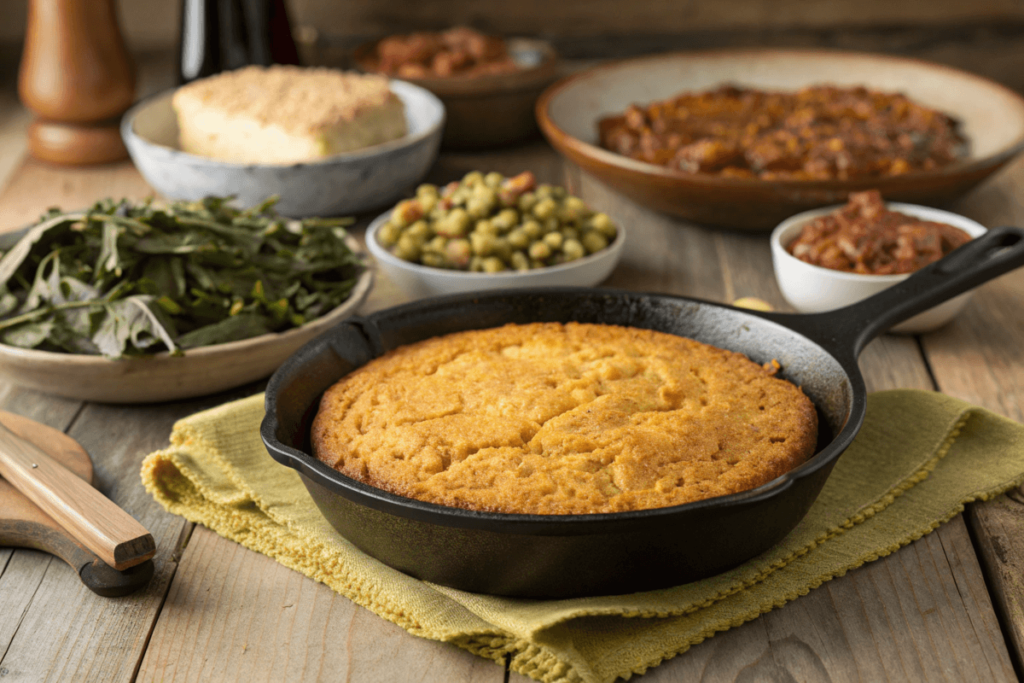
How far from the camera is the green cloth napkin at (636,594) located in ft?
4.42

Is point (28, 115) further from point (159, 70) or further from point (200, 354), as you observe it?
point (200, 354)

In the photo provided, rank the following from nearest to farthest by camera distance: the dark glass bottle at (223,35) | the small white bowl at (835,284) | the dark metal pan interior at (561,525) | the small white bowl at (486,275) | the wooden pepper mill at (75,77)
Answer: the dark metal pan interior at (561,525), the small white bowl at (835,284), the small white bowl at (486,275), the wooden pepper mill at (75,77), the dark glass bottle at (223,35)

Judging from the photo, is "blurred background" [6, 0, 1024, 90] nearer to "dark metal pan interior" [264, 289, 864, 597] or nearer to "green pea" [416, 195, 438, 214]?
"green pea" [416, 195, 438, 214]

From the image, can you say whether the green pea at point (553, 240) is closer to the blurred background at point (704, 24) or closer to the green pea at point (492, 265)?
the green pea at point (492, 265)

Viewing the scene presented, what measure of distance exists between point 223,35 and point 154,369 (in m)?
2.01

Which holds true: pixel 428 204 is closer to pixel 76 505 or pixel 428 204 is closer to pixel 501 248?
pixel 501 248

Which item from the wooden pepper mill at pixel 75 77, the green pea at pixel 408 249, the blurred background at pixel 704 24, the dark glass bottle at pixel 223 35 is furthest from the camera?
the blurred background at pixel 704 24

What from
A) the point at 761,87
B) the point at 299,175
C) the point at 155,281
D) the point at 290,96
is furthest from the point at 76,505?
the point at 761,87

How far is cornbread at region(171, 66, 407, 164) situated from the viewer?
2.89m

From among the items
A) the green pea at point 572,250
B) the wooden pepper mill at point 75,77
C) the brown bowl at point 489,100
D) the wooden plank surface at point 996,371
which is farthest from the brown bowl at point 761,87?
the wooden pepper mill at point 75,77

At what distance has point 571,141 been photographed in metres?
3.00

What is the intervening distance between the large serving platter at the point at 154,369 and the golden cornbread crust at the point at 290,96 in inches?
41.9

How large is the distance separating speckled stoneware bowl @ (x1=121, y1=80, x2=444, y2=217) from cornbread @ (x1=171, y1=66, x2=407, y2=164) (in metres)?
0.09

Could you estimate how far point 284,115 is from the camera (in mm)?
2924
